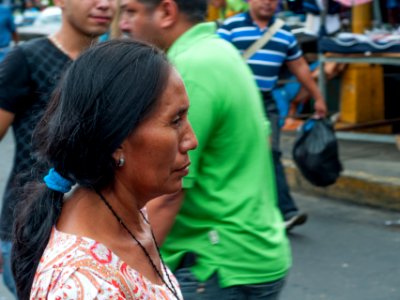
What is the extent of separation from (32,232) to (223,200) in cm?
97

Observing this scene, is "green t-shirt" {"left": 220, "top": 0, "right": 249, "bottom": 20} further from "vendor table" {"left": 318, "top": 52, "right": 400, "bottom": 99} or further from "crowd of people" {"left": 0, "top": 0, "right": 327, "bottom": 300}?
"crowd of people" {"left": 0, "top": 0, "right": 327, "bottom": 300}

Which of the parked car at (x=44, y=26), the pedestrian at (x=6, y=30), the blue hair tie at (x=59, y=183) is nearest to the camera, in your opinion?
the blue hair tie at (x=59, y=183)

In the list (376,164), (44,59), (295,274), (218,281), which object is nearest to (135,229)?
(218,281)

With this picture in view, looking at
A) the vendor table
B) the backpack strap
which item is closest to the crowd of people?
the backpack strap

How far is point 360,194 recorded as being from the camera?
8.03 meters

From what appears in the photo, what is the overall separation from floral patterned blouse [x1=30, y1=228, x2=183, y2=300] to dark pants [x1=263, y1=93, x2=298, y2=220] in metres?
4.86

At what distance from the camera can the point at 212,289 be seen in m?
2.91

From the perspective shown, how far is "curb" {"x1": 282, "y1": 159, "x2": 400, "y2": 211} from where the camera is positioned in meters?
7.76

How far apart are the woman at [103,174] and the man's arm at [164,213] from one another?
2.23 feet

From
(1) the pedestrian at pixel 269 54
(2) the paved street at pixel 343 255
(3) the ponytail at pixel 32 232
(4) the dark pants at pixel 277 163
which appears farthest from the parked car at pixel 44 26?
(3) the ponytail at pixel 32 232

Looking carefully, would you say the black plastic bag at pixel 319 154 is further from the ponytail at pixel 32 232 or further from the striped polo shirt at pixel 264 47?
the ponytail at pixel 32 232

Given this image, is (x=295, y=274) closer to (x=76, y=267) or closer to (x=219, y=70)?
(x=219, y=70)

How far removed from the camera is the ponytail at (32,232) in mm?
1996

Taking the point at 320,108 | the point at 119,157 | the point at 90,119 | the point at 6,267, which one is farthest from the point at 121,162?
the point at 320,108
